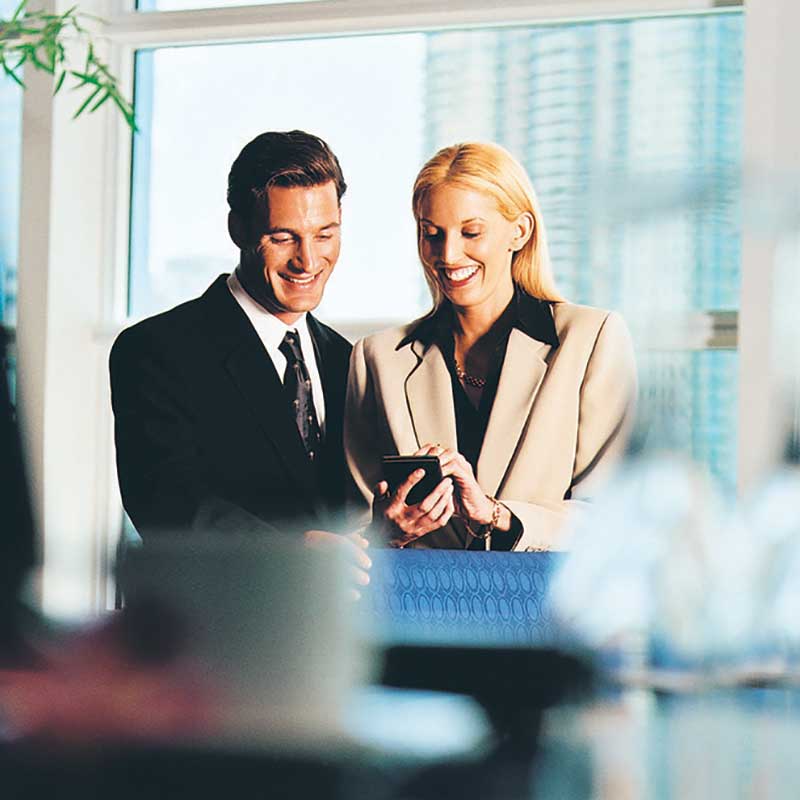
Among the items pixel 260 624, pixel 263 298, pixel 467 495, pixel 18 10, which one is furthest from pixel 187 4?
pixel 260 624

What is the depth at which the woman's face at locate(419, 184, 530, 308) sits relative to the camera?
2.93ft

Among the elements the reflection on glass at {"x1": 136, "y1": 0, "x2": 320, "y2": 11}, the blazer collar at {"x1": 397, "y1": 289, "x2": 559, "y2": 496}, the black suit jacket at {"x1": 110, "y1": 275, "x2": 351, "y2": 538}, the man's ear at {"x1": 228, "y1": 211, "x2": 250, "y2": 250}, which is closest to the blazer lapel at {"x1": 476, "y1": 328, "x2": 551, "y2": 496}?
the blazer collar at {"x1": 397, "y1": 289, "x2": 559, "y2": 496}

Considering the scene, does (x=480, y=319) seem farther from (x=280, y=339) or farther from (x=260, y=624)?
(x=260, y=624)

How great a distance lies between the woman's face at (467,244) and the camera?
2.93 ft

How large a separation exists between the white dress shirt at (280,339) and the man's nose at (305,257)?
4cm

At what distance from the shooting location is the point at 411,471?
0.93 meters

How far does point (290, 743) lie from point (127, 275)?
967 mm

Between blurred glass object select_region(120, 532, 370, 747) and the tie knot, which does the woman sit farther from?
blurred glass object select_region(120, 532, 370, 747)

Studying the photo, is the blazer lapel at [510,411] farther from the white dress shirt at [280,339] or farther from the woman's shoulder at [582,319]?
the white dress shirt at [280,339]

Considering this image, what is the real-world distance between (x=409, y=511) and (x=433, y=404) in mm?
84

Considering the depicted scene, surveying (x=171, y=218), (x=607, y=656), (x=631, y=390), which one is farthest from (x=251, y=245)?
(x=607, y=656)

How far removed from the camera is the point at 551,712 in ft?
0.48

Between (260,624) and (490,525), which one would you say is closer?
(260,624)

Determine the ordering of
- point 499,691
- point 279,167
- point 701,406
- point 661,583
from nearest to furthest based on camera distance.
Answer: point 499,691 < point 661,583 < point 701,406 < point 279,167
